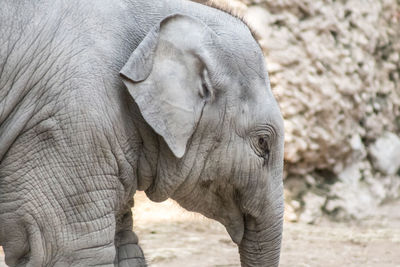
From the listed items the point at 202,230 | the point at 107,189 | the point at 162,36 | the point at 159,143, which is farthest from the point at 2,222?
the point at 202,230

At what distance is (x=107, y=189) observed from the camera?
3967mm

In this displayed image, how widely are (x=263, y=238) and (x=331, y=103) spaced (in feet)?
15.3

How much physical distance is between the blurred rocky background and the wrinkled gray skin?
4296mm

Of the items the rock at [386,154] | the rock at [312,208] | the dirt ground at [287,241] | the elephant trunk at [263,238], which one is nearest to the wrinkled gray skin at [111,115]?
the elephant trunk at [263,238]

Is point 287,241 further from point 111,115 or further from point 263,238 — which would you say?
point 111,115

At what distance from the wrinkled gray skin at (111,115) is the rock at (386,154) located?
523 cm

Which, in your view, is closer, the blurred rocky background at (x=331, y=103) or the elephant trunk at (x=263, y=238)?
the elephant trunk at (x=263, y=238)

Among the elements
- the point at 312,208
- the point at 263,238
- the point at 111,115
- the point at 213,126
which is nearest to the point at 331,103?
the point at 312,208

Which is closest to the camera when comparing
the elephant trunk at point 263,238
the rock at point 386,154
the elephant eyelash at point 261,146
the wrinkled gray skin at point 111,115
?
the wrinkled gray skin at point 111,115

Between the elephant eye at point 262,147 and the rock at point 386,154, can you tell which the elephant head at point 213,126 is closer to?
the elephant eye at point 262,147

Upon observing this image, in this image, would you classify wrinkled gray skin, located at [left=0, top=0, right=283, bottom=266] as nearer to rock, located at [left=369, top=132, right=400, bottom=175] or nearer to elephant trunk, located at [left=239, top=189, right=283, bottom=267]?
elephant trunk, located at [left=239, top=189, right=283, bottom=267]

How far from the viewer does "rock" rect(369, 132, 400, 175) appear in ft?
30.9

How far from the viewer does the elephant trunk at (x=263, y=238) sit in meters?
4.53

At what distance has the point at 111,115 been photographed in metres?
3.93
